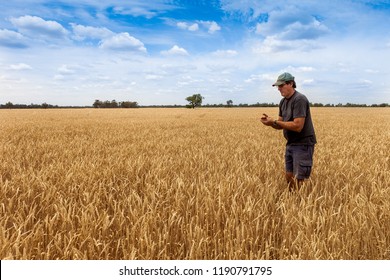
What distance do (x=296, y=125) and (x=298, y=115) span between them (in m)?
0.14

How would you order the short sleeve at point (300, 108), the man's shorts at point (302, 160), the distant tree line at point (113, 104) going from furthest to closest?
the distant tree line at point (113, 104) → the man's shorts at point (302, 160) → the short sleeve at point (300, 108)

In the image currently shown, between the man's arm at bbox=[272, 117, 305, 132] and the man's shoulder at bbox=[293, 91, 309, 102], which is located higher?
the man's shoulder at bbox=[293, 91, 309, 102]

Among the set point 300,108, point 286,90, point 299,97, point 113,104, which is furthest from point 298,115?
point 113,104

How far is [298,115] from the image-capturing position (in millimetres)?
3754

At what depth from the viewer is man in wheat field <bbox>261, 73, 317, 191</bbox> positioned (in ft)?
12.4

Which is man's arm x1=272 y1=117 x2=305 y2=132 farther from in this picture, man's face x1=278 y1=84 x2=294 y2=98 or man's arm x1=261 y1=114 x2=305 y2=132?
man's face x1=278 y1=84 x2=294 y2=98

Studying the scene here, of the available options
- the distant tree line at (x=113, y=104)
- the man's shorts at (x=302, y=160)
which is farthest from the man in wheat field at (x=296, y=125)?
the distant tree line at (x=113, y=104)

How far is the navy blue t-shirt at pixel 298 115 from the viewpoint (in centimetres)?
376

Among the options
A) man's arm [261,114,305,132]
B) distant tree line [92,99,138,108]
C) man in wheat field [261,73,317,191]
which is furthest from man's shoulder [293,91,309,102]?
distant tree line [92,99,138,108]

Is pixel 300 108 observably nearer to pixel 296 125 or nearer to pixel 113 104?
pixel 296 125

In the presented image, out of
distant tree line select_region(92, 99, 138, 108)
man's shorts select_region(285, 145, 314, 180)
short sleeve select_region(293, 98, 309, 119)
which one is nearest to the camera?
short sleeve select_region(293, 98, 309, 119)

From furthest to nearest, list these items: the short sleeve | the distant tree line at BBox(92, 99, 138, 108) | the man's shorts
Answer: the distant tree line at BBox(92, 99, 138, 108) < the man's shorts < the short sleeve

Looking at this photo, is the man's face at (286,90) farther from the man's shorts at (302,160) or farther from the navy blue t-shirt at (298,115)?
the man's shorts at (302,160)

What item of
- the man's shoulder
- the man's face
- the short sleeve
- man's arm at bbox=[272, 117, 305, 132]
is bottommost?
man's arm at bbox=[272, 117, 305, 132]
